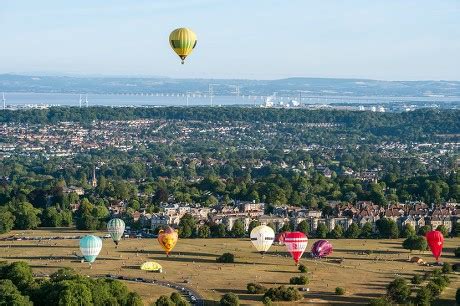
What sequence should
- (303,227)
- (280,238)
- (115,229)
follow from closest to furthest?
(115,229) < (280,238) < (303,227)

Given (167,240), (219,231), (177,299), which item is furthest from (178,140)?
(177,299)

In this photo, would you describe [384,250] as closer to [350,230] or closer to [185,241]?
[350,230]

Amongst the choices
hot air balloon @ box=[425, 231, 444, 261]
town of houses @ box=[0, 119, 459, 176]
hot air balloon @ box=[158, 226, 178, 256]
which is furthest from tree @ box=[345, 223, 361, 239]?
town of houses @ box=[0, 119, 459, 176]

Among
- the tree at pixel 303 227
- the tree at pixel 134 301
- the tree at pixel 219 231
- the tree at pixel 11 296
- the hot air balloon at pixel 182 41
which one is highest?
the hot air balloon at pixel 182 41

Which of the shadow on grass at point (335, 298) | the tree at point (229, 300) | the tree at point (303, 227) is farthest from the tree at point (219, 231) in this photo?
the tree at point (229, 300)

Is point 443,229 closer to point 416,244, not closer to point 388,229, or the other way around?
point 388,229

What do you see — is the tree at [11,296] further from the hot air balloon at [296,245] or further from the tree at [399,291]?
the hot air balloon at [296,245]

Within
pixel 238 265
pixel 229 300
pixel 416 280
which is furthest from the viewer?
pixel 238 265
